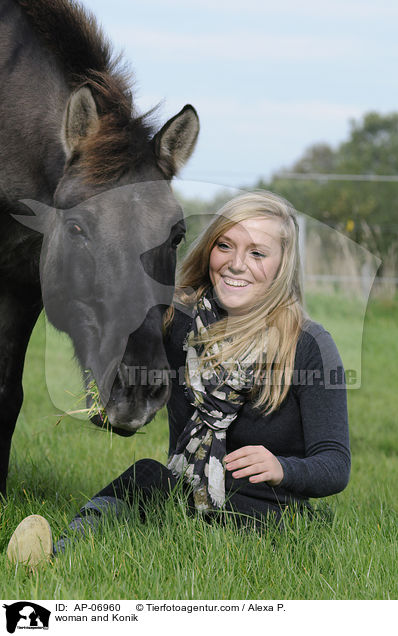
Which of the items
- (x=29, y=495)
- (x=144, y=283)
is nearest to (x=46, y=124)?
(x=144, y=283)

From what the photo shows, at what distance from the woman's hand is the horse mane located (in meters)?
1.19

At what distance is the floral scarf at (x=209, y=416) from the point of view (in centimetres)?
300

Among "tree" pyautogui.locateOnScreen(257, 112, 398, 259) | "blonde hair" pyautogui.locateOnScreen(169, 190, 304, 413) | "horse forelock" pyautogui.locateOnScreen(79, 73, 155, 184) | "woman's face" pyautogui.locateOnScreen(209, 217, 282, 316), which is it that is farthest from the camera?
"tree" pyautogui.locateOnScreen(257, 112, 398, 259)

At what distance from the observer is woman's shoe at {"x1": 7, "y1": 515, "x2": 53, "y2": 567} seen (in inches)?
105

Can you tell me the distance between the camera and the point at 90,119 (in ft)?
9.74

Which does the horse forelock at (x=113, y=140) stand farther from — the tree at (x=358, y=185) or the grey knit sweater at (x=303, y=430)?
the tree at (x=358, y=185)

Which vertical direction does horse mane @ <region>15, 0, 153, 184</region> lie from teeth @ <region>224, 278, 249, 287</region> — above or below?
above

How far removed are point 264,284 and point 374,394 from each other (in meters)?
4.40

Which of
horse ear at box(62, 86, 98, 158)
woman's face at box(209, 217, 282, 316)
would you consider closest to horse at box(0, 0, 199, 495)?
horse ear at box(62, 86, 98, 158)

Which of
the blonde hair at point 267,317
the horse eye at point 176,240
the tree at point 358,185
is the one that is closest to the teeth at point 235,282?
the blonde hair at point 267,317

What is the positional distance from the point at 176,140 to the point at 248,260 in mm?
599
